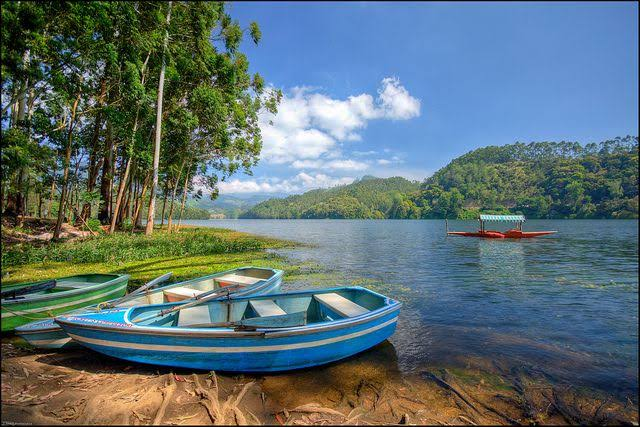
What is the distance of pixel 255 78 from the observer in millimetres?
30781

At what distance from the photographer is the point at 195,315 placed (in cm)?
781

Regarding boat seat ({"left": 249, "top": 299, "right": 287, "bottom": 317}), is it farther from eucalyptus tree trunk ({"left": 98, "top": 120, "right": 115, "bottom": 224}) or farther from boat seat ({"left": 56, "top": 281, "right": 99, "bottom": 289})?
eucalyptus tree trunk ({"left": 98, "top": 120, "right": 115, "bottom": 224})

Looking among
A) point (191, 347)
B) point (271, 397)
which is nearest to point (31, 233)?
point (191, 347)

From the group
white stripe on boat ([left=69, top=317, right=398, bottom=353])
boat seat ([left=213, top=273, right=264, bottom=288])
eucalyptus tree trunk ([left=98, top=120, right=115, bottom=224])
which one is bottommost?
white stripe on boat ([left=69, top=317, right=398, bottom=353])

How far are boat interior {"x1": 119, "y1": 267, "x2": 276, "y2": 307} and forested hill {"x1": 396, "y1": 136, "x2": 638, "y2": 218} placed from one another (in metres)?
82.7

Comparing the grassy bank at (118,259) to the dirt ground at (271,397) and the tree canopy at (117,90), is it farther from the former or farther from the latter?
the dirt ground at (271,397)

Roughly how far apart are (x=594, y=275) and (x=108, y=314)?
23.2m

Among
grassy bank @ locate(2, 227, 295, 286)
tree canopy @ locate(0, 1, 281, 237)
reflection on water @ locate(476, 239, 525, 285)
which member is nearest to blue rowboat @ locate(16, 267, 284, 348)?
grassy bank @ locate(2, 227, 295, 286)

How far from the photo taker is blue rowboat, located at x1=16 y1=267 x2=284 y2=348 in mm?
6906

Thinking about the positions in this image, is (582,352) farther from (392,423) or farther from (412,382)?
(392,423)

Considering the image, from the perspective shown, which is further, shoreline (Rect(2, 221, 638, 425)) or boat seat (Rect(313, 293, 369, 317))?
boat seat (Rect(313, 293, 369, 317))

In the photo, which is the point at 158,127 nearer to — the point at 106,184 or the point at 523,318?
the point at 106,184

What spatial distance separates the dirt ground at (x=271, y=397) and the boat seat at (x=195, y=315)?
3.78 ft

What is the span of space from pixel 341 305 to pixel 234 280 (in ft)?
16.4
